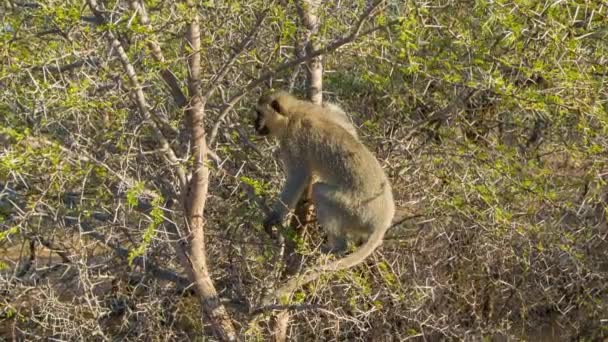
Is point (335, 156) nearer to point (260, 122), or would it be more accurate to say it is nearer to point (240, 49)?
point (260, 122)

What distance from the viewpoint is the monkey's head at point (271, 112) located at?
5371 mm

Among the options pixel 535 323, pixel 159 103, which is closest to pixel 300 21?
pixel 159 103

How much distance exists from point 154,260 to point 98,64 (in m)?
1.87

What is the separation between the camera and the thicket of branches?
14.0 feet

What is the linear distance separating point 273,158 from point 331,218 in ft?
2.78

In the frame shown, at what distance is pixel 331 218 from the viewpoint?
5418 mm

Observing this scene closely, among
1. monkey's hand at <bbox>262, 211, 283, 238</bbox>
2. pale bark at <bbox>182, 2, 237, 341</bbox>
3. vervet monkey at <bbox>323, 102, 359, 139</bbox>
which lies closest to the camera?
pale bark at <bbox>182, 2, 237, 341</bbox>

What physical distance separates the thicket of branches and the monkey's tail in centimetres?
9

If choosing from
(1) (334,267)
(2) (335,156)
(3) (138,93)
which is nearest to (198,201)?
(3) (138,93)

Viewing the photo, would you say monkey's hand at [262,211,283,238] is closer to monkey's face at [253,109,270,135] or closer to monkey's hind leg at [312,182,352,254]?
monkey's hind leg at [312,182,352,254]

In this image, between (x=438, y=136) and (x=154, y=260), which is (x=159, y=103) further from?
(x=438, y=136)

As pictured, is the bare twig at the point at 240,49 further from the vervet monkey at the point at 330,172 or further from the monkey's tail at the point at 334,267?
the monkey's tail at the point at 334,267

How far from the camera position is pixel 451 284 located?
20.2 ft

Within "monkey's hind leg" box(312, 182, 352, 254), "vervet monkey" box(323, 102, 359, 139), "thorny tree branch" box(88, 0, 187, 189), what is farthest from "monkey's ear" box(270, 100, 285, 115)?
"thorny tree branch" box(88, 0, 187, 189)
